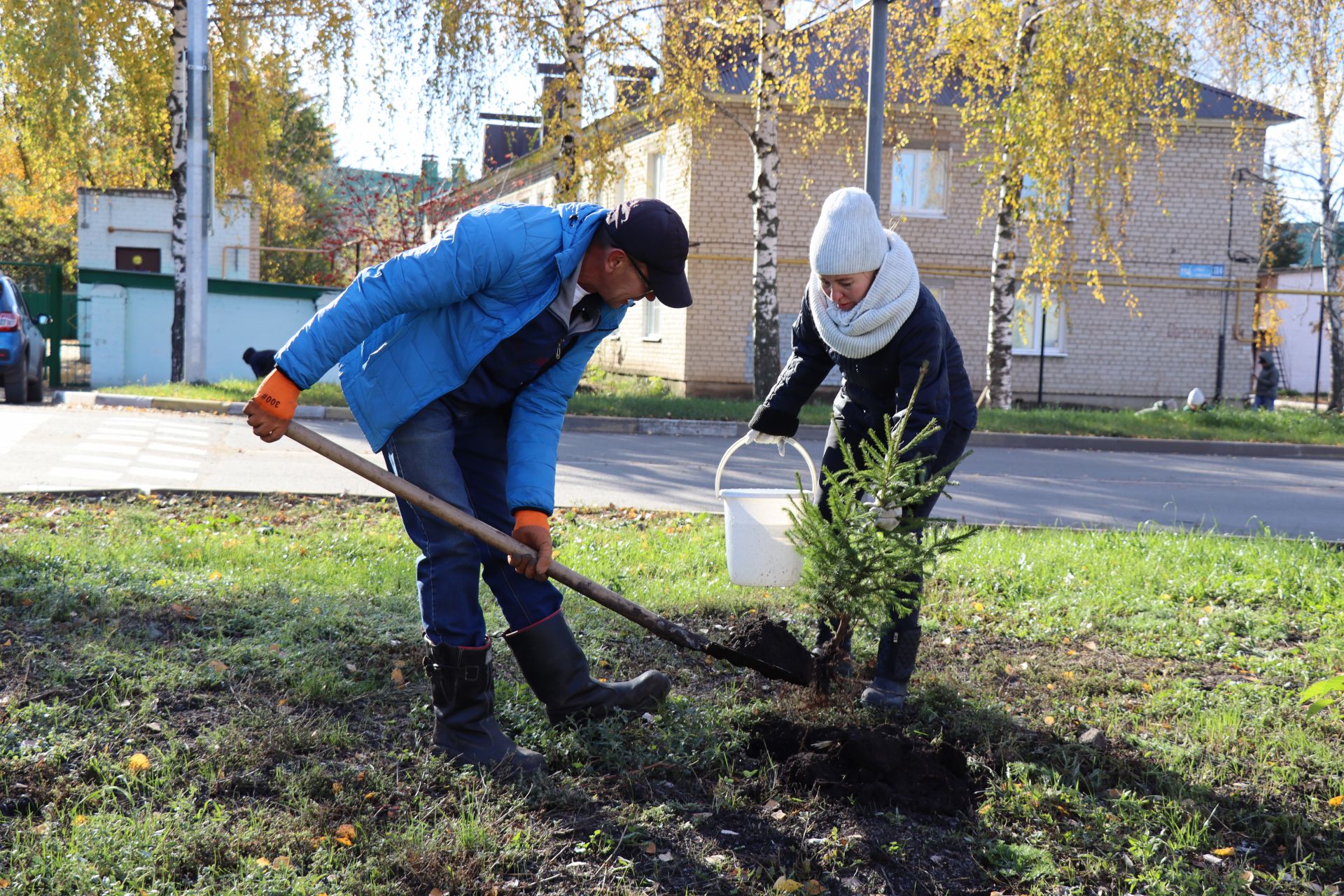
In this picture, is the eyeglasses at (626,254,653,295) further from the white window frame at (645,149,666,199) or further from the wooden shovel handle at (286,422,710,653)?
the white window frame at (645,149,666,199)

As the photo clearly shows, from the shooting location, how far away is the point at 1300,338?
36.5 metres

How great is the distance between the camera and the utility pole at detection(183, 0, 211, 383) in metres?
13.7

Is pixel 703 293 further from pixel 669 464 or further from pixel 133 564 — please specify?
pixel 133 564

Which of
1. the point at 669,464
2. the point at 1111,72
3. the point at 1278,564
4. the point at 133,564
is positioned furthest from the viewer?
the point at 1111,72

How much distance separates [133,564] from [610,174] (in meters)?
11.5

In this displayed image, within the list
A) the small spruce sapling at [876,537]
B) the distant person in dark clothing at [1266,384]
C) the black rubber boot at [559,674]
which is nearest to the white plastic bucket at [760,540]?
the small spruce sapling at [876,537]

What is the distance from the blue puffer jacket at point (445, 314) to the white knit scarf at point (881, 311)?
2.70ft

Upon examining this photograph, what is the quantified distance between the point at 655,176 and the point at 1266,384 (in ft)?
40.1

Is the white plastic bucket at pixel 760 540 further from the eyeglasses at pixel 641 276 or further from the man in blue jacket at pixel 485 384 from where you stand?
the eyeglasses at pixel 641 276

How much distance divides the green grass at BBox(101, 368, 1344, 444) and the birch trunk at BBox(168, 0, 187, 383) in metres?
1.02

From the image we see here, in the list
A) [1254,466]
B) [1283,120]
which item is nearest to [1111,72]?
[1254,466]

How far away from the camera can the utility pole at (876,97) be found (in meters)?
10.4

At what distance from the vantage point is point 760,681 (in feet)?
13.4

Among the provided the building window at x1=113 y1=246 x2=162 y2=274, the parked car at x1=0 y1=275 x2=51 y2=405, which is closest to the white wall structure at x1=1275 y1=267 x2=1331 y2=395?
the building window at x1=113 y1=246 x2=162 y2=274
